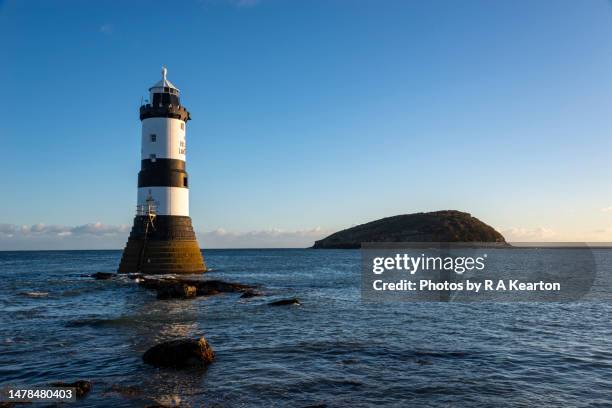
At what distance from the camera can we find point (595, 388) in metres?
14.7

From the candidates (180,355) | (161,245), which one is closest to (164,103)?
(161,245)

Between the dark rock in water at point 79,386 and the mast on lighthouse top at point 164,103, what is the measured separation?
3713 cm

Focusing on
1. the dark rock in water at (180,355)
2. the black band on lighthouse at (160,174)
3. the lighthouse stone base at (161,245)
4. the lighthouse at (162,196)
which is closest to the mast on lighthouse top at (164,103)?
the lighthouse at (162,196)

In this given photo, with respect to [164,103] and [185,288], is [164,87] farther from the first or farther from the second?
[185,288]

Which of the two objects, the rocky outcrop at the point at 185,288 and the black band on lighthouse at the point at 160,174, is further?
the black band on lighthouse at the point at 160,174

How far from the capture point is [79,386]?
13695mm

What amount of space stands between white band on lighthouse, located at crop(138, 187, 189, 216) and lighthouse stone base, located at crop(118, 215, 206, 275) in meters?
0.61

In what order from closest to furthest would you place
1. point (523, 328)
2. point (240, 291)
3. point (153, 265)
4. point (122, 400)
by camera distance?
point (122, 400)
point (523, 328)
point (240, 291)
point (153, 265)

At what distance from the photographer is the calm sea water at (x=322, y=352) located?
13773 millimetres

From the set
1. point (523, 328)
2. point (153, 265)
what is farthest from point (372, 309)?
point (153, 265)

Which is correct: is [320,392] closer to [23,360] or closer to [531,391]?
[531,391]

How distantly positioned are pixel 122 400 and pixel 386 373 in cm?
824

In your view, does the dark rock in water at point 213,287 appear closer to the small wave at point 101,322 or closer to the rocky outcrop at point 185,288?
the rocky outcrop at point 185,288

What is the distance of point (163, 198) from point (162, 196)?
220 mm
